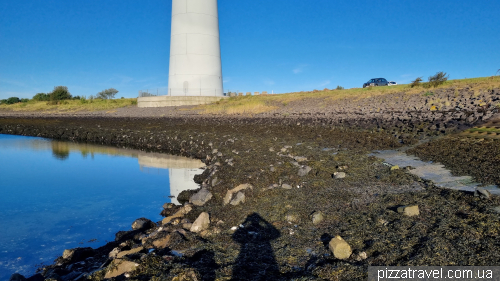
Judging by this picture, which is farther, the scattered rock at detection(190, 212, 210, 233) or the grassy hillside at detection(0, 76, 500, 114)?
the grassy hillside at detection(0, 76, 500, 114)

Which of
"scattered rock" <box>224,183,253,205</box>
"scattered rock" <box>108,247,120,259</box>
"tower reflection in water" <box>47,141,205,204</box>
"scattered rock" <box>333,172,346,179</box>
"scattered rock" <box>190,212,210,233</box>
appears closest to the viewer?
"scattered rock" <box>108,247,120,259</box>

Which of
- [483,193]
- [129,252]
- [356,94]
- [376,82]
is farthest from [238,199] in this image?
[376,82]

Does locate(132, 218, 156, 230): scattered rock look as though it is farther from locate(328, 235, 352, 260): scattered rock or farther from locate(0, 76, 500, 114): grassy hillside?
locate(0, 76, 500, 114): grassy hillside

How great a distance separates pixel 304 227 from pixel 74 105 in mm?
42767

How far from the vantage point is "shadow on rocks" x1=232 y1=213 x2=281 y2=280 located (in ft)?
9.09

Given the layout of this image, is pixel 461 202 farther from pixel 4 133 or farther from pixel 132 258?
pixel 4 133

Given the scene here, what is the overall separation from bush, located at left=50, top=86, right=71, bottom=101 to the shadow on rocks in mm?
49805

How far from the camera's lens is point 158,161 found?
11.0 meters

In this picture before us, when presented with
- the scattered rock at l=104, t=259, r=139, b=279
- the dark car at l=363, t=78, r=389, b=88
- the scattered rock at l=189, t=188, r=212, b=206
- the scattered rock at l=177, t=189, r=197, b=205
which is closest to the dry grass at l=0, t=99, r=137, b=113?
the dark car at l=363, t=78, r=389, b=88

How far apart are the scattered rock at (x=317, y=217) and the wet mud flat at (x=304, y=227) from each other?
13 mm

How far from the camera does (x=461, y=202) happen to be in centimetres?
377

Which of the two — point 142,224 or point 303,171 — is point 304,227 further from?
point 142,224

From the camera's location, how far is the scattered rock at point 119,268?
2.93 meters

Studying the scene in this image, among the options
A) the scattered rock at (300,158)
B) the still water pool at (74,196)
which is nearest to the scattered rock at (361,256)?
the still water pool at (74,196)
